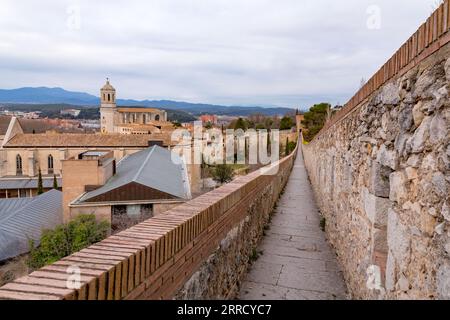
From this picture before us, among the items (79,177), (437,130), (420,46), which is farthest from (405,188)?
(79,177)

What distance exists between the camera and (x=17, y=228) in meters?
21.1

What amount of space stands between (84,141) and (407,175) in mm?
49539

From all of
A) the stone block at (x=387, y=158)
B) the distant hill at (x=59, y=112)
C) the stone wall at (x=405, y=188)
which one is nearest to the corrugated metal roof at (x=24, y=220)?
the stone wall at (x=405, y=188)

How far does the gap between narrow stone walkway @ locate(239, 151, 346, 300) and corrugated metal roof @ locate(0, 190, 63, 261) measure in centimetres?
1644

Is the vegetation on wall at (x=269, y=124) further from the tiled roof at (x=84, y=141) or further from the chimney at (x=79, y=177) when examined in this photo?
the chimney at (x=79, y=177)

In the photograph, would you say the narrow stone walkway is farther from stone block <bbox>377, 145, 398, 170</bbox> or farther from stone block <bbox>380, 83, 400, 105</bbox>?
stone block <bbox>380, 83, 400, 105</bbox>

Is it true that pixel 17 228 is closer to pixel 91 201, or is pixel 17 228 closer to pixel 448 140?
pixel 91 201

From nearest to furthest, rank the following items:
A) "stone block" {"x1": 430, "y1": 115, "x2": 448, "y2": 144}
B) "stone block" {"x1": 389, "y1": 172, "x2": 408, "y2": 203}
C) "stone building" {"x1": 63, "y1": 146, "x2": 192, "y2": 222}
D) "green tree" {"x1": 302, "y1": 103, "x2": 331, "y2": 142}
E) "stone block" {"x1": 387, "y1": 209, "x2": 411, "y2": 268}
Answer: "stone block" {"x1": 430, "y1": 115, "x2": 448, "y2": 144} → "stone block" {"x1": 387, "y1": 209, "x2": 411, "y2": 268} → "stone block" {"x1": 389, "y1": 172, "x2": 408, "y2": 203} → "stone building" {"x1": 63, "y1": 146, "x2": 192, "y2": 222} → "green tree" {"x1": 302, "y1": 103, "x2": 331, "y2": 142}

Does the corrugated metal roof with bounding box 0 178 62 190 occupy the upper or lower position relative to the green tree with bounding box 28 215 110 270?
lower

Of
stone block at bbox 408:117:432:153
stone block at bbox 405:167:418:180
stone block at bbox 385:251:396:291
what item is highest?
stone block at bbox 408:117:432:153

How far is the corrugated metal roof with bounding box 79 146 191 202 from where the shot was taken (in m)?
21.8

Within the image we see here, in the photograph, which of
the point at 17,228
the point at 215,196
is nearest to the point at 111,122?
the point at 17,228

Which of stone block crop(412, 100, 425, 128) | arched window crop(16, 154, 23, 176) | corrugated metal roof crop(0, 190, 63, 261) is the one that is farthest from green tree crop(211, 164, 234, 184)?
stone block crop(412, 100, 425, 128)

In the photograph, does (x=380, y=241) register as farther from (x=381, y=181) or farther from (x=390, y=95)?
(x=390, y=95)
